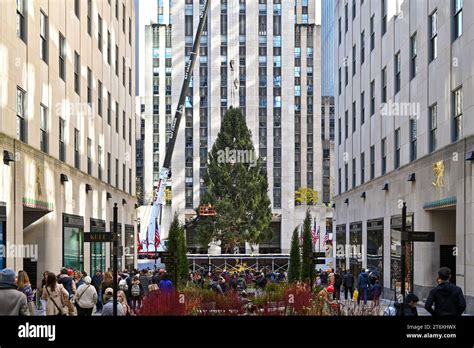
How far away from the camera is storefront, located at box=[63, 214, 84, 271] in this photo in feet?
94.7

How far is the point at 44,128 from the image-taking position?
2625cm

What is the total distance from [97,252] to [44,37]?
43.0 ft

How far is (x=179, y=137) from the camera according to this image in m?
93.6

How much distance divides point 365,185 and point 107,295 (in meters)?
25.5

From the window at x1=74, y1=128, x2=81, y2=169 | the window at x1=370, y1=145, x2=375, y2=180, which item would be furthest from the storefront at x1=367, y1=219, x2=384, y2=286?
the window at x1=74, y1=128, x2=81, y2=169

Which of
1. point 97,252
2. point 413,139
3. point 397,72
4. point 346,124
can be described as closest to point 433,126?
point 413,139

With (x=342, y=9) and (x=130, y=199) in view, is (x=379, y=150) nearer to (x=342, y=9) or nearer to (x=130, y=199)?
(x=342, y=9)

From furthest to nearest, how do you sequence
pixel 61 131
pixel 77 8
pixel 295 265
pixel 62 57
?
pixel 295 265 < pixel 77 8 < pixel 61 131 < pixel 62 57

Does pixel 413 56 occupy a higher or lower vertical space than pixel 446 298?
higher

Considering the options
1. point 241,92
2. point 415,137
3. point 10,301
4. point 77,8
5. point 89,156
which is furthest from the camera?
point 241,92

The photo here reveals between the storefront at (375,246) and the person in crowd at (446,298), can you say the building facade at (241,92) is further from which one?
the person in crowd at (446,298)

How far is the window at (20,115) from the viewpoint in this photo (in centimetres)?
2252

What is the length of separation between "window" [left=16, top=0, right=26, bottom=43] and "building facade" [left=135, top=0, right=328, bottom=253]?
70116 mm

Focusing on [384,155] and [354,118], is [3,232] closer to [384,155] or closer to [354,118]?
[384,155]
